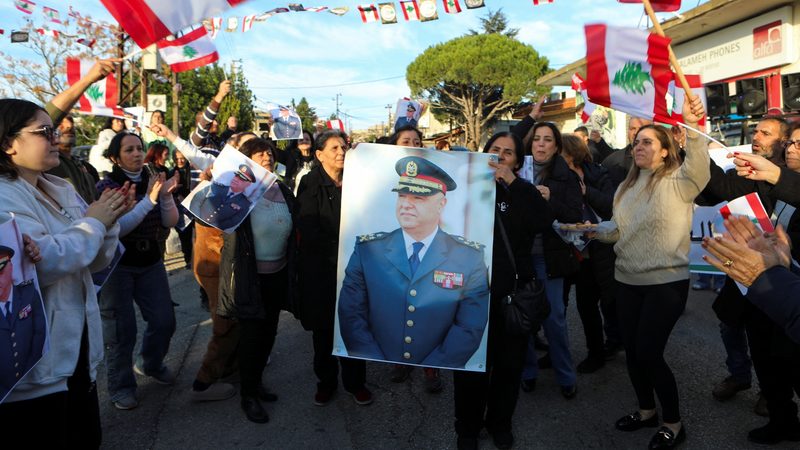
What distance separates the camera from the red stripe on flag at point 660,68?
2760 millimetres

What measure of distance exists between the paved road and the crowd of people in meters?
0.12

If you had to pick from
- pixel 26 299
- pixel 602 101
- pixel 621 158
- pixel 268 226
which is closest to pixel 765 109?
pixel 621 158

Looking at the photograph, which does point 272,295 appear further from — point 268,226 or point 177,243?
point 177,243

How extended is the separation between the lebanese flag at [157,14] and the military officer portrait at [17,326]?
1.40 m

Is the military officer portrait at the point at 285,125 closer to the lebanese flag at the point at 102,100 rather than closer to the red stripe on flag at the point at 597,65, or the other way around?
the lebanese flag at the point at 102,100

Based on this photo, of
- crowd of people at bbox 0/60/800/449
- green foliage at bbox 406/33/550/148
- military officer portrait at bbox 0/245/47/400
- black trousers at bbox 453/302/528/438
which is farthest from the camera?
green foliage at bbox 406/33/550/148

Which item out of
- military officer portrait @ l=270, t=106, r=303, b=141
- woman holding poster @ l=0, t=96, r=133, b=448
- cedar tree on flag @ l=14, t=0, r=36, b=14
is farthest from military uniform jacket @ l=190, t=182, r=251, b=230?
cedar tree on flag @ l=14, t=0, r=36, b=14

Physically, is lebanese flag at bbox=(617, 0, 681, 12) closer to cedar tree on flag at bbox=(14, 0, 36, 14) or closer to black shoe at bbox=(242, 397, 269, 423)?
black shoe at bbox=(242, 397, 269, 423)

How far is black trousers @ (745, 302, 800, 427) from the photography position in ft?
10.1

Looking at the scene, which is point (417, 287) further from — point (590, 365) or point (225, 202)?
point (590, 365)

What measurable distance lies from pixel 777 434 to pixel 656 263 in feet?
4.34

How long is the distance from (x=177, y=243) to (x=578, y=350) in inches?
292

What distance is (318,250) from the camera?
3.48 m

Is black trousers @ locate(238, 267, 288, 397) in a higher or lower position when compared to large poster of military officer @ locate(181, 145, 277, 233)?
lower
